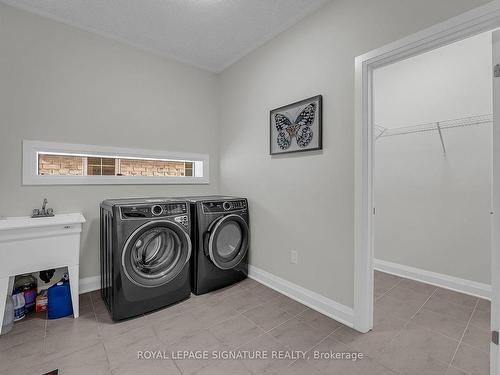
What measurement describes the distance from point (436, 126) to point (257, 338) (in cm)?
267

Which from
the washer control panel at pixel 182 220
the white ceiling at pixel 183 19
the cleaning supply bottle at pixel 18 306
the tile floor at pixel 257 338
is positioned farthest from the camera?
the washer control panel at pixel 182 220

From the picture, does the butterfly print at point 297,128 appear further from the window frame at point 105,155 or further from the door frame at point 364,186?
the window frame at point 105,155

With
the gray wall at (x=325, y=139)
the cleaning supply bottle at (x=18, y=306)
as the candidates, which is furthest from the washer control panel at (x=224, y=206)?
the cleaning supply bottle at (x=18, y=306)

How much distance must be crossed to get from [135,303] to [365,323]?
68.5 inches

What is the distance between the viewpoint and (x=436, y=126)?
8.36 ft

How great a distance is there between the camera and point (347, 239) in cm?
188

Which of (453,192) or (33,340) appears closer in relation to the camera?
(33,340)

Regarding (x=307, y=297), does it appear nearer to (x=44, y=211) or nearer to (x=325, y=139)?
(x=325, y=139)

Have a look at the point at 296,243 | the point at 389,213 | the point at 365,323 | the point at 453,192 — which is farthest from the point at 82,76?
the point at 453,192

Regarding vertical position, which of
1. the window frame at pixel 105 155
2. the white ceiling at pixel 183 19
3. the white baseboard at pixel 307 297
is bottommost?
the white baseboard at pixel 307 297

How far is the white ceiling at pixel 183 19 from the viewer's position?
2.03 metres

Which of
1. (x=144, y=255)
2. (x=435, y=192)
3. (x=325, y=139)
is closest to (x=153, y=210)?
(x=144, y=255)

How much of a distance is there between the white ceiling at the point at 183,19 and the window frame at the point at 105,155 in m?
1.13

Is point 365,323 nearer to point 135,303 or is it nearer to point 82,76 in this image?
point 135,303
